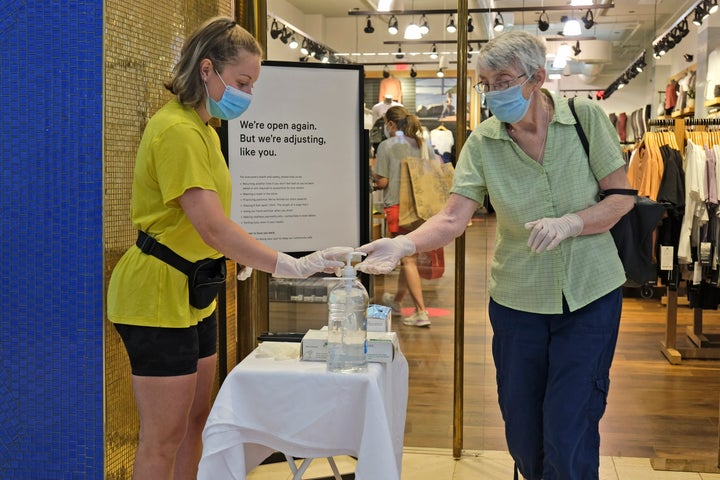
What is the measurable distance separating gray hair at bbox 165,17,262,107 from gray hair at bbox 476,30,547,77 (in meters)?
0.76

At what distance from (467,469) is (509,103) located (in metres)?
1.97

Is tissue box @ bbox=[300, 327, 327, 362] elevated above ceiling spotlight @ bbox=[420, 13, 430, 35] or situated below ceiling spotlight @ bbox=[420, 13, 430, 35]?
below

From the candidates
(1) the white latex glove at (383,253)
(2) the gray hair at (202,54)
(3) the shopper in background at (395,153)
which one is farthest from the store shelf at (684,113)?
(2) the gray hair at (202,54)

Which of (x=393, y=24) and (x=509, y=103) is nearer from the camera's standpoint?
(x=509, y=103)

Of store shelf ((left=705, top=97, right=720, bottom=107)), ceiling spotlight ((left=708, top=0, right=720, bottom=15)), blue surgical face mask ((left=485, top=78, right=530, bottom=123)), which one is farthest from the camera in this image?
store shelf ((left=705, top=97, right=720, bottom=107))

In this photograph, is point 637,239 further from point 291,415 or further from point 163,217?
point 163,217

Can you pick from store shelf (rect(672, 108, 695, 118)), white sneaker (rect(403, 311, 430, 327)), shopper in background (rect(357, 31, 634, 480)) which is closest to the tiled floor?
white sneaker (rect(403, 311, 430, 327))

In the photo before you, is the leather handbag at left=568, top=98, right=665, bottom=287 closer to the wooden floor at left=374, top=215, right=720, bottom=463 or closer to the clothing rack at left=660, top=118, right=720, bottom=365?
the wooden floor at left=374, top=215, right=720, bottom=463

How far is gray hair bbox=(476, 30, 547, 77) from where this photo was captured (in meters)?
2.42

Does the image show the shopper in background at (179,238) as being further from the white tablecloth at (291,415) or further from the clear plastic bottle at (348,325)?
the white tablecloth at (291,415)

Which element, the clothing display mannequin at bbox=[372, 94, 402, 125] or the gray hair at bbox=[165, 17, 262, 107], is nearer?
the gray hair at bbox=[165, 17, 262, 107]
